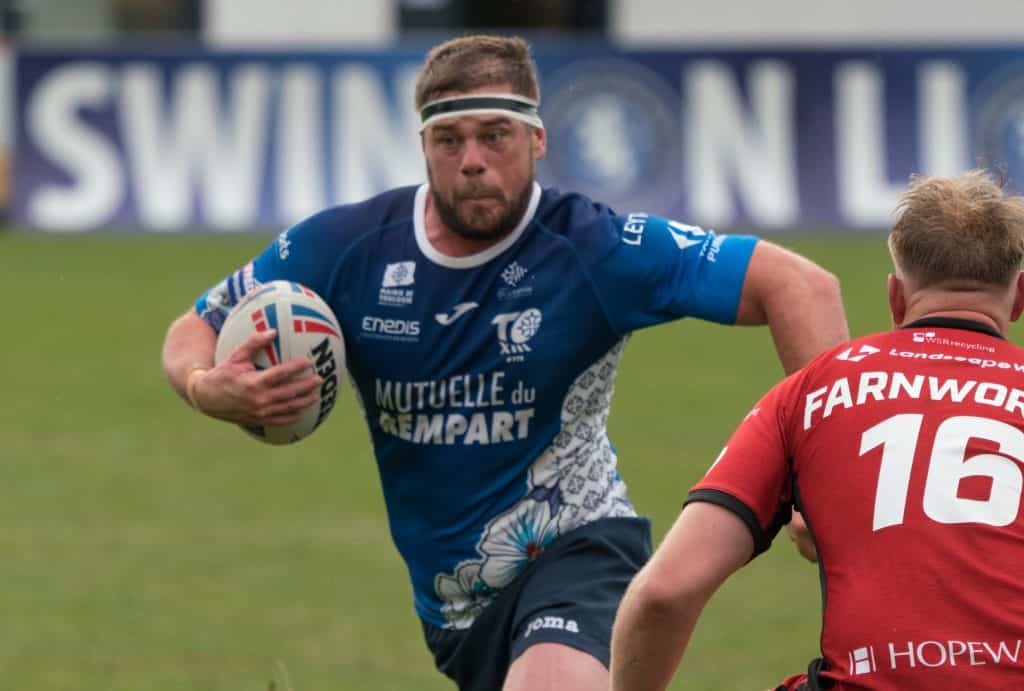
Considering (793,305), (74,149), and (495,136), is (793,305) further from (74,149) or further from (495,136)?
(74,149)

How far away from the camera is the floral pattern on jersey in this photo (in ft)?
17.1

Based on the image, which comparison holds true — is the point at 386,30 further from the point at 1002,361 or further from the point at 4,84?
the point at 1002,361

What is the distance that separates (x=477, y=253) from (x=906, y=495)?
7.07ft

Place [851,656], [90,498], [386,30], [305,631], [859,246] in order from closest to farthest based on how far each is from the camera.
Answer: [851,656] → [305,631] → [90,498] → [859,246] → [386,30]

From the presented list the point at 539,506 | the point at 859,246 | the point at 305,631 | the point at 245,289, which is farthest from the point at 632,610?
the point at 859,246

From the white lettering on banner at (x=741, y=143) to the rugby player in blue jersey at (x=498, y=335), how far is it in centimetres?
1530

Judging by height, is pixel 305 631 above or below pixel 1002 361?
below

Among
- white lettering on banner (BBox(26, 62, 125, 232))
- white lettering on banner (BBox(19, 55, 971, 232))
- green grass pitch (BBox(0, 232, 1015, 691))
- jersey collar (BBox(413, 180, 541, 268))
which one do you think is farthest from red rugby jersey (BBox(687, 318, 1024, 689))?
white lettering on banner (BBox(26, 62, 125, 232))

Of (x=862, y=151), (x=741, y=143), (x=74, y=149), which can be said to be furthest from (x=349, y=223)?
(x=74, y=149)

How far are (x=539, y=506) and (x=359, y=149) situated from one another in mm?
15788

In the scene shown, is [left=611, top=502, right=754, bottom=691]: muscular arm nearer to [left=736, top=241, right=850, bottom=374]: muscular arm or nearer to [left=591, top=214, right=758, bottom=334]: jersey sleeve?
[left=736, top=241, right=850, bottom=374]: muscular arm

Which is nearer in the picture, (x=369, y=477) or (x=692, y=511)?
(x=692, y=511)

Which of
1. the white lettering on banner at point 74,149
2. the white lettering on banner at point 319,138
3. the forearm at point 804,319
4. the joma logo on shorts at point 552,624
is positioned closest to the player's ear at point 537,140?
the forearm at point 804,319

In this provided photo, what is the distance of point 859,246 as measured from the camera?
19.9 metres
